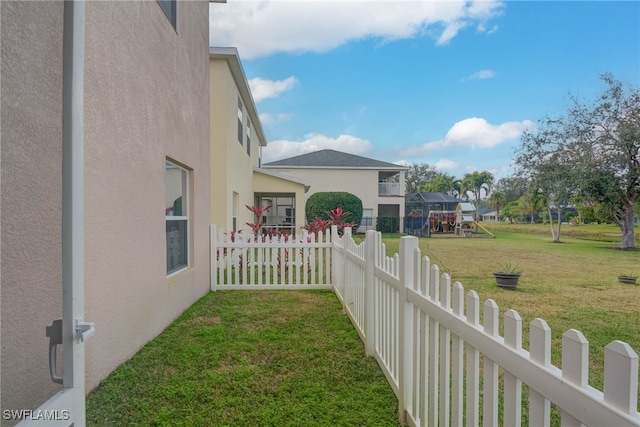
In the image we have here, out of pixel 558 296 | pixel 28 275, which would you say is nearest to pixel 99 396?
pixel 28 275

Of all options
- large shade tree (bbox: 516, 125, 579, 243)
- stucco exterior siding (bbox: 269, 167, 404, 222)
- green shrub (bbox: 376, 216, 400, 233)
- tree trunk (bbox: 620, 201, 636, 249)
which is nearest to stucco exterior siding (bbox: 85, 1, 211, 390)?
large shade tree (bbox: 516, 125, 579, 243)

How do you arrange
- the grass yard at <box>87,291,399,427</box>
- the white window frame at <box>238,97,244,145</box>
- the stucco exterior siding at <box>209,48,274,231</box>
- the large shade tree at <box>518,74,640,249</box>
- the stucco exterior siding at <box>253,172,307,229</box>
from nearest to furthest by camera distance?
the grass yard at <box>87,291,399,427</box>, the stucco exterior siding at <box>209,48,274,231</box>, the white window frame at <box>238,97,244,145</box>, the stucco exterior siding at <box>253,172,307,229</box>, the large shade tree at <box>518,74,640,249</box>

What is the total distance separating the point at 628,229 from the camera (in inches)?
693

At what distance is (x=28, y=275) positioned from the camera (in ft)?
6.12

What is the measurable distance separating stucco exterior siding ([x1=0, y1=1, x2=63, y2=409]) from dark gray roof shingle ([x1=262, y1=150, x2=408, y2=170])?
2355 centimetres

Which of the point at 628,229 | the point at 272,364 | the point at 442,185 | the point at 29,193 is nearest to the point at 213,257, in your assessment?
the point at 272,364

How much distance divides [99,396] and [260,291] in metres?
3.83

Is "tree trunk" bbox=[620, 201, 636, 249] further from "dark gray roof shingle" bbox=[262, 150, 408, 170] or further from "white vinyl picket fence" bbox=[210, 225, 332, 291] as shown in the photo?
"white vinyl picket fence" bbox=[210, 225, 332, 291]

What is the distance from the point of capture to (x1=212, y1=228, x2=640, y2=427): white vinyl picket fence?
863 mm

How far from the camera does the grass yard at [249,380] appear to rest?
2.44 m

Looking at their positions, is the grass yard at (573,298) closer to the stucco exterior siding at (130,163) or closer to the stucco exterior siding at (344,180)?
the stucco exterior siding at (130,163)

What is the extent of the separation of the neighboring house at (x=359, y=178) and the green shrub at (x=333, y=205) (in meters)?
2.44

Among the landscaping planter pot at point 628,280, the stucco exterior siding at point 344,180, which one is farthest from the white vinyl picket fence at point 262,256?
the stucco exterior siding at point 344,180

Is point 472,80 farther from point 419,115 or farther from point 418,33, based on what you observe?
point 419,115
